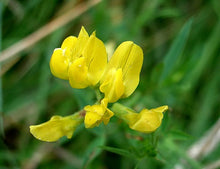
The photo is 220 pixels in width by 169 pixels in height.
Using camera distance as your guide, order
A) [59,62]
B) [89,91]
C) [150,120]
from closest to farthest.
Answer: [150,120], [59,62], [89,91]

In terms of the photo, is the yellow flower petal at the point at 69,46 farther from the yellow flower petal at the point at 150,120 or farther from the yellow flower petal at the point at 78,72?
the yellow flower petal at the point at 150,120

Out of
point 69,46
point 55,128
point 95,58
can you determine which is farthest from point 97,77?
point 55,128

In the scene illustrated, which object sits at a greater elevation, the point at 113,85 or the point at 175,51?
the point at 113,85

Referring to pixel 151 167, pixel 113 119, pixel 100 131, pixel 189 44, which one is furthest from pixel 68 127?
pixel 189 44

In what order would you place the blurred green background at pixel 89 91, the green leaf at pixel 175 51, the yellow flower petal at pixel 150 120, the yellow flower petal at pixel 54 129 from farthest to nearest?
the blurred green background at pixel 89 91 < the green leaf at pixel 175 51 < the yellow flower petal at pixel 54 129 < the yellow flower petal at pixel 150 120

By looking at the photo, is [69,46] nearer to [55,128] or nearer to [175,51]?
[55,128]

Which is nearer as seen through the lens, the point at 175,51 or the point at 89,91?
the point at 175,51

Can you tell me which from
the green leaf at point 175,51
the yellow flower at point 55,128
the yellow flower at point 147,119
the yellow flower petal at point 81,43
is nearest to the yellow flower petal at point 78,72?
the yellow flower petal at point 81,43

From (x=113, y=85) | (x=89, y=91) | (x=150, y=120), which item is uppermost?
(x=113, y=85)
